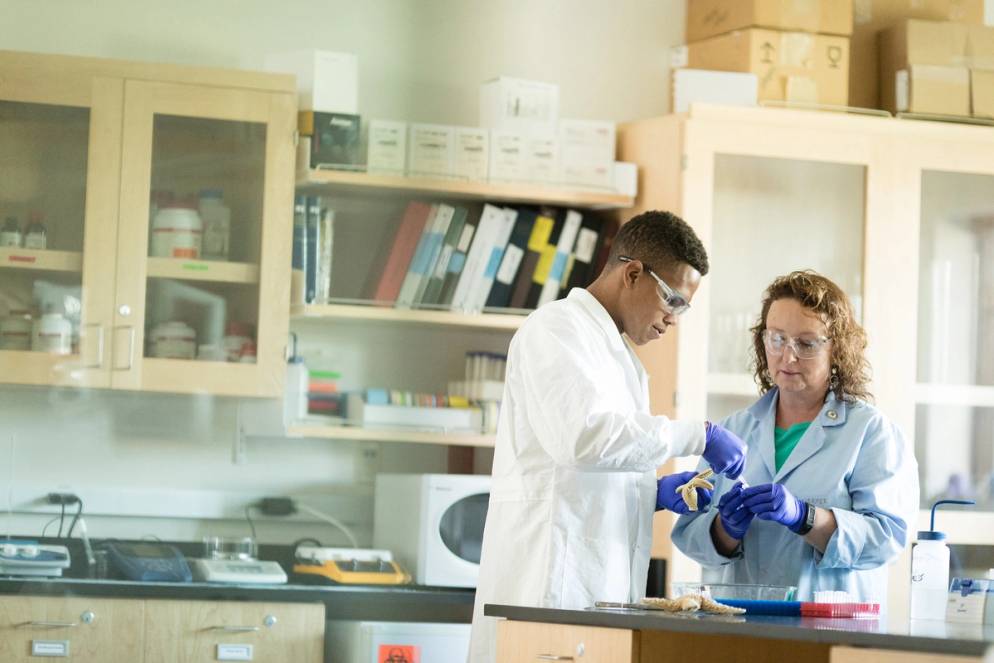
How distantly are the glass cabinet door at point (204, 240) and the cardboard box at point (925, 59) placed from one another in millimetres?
1728

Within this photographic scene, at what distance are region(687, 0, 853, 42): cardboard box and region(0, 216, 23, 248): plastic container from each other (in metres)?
1.95

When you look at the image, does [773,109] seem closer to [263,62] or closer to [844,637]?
[263,62]

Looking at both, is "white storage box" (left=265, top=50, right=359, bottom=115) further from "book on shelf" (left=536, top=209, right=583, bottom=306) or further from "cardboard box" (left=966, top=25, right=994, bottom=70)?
"cardboard box" (left=966, top=25, right=994, bottom=70)

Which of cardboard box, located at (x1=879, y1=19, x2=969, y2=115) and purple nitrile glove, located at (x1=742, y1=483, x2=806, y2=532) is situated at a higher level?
cardboard box, located at (x1=879, y1=19, x2=969, y2=115)

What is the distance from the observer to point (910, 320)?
361 centimetres

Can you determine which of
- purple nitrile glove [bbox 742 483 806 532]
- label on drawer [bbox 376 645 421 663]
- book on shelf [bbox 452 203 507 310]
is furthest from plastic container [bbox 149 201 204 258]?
purple nitrile glove [bbox 742 483 806 532]

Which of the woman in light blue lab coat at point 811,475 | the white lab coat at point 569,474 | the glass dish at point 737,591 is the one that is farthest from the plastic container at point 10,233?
the glass dish at point 737,591

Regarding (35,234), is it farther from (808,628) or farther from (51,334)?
(808,628)

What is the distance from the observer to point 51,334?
319 cm

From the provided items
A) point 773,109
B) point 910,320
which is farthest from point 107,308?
point 910,320

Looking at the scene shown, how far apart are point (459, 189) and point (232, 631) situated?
4.06 ft

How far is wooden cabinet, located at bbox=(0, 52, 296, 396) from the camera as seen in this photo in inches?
126

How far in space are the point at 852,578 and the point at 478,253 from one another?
4.82 feet

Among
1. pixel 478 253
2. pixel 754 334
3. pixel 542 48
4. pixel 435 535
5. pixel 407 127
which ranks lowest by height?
pixel 435 535
